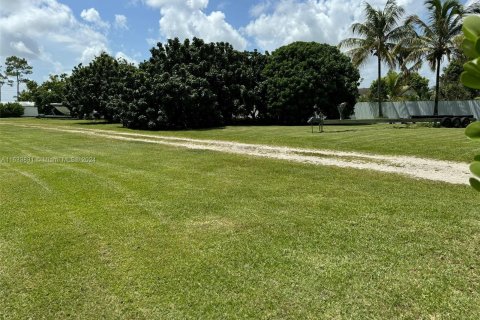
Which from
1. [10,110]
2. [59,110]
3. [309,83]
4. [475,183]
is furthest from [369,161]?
[10,110]

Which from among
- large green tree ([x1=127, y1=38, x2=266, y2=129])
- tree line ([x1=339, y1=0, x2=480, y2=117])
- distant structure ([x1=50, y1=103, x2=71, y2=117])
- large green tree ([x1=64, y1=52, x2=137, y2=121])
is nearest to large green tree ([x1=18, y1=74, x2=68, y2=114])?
distant structure ([x1=50, y1=103, x2=71, y2=117])

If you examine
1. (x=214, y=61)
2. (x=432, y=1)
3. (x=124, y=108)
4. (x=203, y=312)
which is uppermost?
(x=432, y=1)

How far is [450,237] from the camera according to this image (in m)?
4.49

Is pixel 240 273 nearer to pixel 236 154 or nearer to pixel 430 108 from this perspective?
pixel 236 154

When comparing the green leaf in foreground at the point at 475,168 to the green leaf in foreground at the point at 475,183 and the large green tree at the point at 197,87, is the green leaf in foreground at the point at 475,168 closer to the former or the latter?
the green leaf in foreground at the point at 475,183

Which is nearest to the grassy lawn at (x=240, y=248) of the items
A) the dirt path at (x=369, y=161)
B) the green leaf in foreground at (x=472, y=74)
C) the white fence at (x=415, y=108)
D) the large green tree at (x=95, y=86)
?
the dirt path at (x=369, y=161)

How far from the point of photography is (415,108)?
99.8ft

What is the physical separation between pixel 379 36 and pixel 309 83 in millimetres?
7132

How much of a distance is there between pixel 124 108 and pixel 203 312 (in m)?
25.0

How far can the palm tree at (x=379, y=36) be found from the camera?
1086 inches

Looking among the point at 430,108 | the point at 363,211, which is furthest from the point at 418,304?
the point at 430,108

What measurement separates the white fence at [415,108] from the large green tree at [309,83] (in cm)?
583

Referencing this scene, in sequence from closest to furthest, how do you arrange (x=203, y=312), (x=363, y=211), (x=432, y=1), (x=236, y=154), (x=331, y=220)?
1. (x=203, y=312)
2. (x=331, y=220)
3. (x=363, y=211)
4. (x=236, y=154)
5. (x=432, y=1)

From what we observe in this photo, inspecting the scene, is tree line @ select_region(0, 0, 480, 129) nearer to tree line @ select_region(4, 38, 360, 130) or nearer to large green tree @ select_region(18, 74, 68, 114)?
tree line @ select_region(4, 38, 360, 130)
